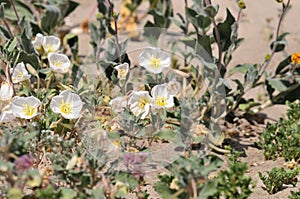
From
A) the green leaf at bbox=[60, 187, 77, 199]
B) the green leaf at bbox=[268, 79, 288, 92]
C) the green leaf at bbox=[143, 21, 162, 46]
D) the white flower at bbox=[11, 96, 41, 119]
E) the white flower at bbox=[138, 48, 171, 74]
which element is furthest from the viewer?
the green leaf at bbox=[143, 21, 162, 46]

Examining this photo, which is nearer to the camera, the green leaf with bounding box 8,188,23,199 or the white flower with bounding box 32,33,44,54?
the green leaf with bounding box 8,188,23,199

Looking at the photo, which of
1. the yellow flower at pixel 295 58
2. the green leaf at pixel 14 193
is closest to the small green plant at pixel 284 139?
the yellow flower at pixel 295 58

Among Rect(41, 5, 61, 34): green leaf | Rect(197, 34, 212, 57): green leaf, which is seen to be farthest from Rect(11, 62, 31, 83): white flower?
Rect(197, 34, 212, 57): green leaf

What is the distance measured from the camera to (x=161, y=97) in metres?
2.85

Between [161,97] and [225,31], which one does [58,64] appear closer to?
[161,97]

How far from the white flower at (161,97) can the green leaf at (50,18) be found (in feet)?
3.90

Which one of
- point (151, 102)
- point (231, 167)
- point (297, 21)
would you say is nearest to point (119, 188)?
point (231, 167)

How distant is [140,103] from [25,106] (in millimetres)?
511

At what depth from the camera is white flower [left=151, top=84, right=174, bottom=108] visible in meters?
2.83

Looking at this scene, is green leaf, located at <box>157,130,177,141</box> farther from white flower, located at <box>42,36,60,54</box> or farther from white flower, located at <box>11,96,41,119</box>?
white flower, located at <box>42,36,60,54</box>

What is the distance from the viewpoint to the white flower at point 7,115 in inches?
109

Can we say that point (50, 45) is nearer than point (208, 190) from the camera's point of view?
No

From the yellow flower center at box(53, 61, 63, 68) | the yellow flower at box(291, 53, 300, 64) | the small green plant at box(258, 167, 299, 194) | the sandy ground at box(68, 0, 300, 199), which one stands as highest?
the yellow flower at box(291, 53, 300, 64)

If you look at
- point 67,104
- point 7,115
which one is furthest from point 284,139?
point 7,115
